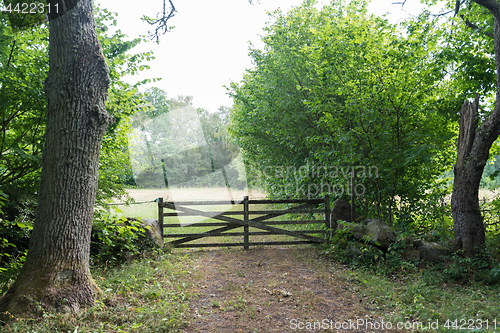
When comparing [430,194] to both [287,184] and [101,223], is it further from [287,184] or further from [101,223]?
[101,223]

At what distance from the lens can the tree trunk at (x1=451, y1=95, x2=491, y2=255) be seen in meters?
5.98

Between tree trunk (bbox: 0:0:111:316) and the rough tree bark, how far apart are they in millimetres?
6873

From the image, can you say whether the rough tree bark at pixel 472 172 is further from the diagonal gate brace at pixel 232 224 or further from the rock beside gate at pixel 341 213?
the diagonal gate brace at pixel 232 224

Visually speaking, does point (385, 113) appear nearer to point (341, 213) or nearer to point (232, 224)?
point (341, 213)

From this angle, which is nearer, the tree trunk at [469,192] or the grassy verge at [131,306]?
the grassy verge at [131,306]

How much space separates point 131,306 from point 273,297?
2273 mm

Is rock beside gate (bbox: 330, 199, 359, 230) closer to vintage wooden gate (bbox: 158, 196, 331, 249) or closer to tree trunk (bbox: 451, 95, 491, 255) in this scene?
vintage wooden gate (bbox: 158, 196, 331, 249)

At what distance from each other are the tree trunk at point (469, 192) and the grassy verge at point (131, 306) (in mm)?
5611

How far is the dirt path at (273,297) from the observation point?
4.10 meters

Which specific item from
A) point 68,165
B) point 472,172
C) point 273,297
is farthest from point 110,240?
point 472,172

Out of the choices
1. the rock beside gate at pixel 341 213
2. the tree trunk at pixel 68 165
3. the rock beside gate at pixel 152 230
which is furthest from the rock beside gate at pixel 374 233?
the tree trunk at pixel 68 165

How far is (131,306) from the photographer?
423 cm

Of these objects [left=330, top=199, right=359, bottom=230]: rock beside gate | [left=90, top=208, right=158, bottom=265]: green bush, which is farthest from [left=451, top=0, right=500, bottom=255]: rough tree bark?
[left=90, top=208, right=158, bottom=265]: green bush

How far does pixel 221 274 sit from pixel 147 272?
153cm
